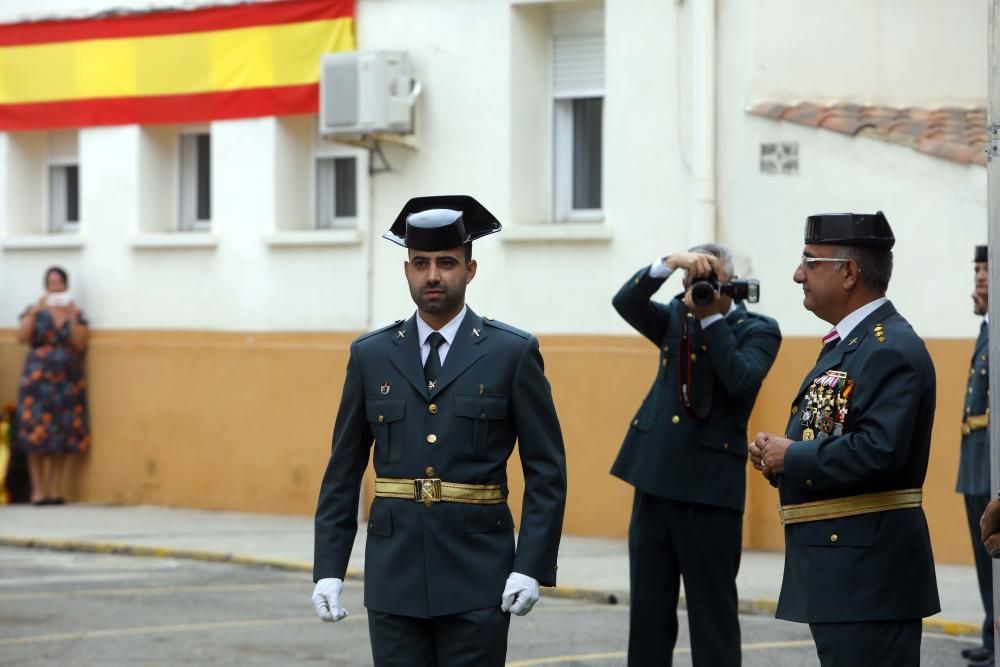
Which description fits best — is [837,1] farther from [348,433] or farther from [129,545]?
[348,433]

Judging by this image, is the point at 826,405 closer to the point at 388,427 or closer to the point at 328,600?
the point at 388,427

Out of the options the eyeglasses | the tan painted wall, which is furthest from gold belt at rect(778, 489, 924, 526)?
the tan painted wall

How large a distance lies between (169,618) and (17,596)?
1552mm

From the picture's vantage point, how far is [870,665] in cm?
555

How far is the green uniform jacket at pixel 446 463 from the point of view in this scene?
5781mm

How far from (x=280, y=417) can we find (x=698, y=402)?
9.81m

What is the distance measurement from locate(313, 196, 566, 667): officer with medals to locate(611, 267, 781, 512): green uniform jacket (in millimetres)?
1975

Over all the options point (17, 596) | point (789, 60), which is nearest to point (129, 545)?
point (17, 596)

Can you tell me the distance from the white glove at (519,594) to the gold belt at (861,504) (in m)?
0.88

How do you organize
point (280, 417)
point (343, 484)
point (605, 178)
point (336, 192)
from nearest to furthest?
point (343, 484) → point (605, 178) → point (280, 417) → point (336, 192)

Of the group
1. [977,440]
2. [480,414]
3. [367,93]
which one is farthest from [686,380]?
[367,93]

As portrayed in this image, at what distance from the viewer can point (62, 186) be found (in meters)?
19.8

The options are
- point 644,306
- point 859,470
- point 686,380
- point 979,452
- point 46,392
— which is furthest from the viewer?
point 46,392

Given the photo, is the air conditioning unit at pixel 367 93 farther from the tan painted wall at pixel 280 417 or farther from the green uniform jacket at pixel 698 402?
the green uniform jacket at pixel 698 402
